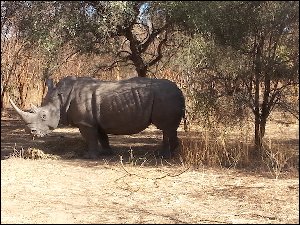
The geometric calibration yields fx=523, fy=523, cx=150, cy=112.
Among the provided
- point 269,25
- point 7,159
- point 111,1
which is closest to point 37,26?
point 111,1

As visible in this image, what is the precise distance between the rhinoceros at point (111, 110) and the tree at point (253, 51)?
0.79 meters

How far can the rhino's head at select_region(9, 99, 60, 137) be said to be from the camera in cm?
872

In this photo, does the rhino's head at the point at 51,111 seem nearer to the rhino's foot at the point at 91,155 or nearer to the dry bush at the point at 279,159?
the rhino's foot at the point at 91,155

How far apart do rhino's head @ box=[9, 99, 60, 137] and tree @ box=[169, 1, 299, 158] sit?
2.58 metres

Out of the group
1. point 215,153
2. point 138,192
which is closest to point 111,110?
point 215,153

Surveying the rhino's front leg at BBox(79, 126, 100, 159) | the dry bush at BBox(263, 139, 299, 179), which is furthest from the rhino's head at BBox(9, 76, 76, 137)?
the dry bush at BBox(263, 139, 299, 179)

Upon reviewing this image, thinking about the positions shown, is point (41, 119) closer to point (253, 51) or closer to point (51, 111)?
point (51, 111)

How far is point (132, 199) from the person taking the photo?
596 centimetres

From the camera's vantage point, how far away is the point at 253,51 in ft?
26.7

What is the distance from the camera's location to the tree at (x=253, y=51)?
297 inches

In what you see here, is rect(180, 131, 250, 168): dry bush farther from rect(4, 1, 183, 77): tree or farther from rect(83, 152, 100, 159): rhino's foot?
rect(4, 1, 183, 77): tree

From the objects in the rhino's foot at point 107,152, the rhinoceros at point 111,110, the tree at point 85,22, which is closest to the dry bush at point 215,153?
the rhinoceros at point 111,110

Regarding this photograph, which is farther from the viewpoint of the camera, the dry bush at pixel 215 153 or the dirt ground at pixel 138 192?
the dry bush at pixel 215 153

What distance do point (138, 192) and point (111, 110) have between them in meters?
2.70
